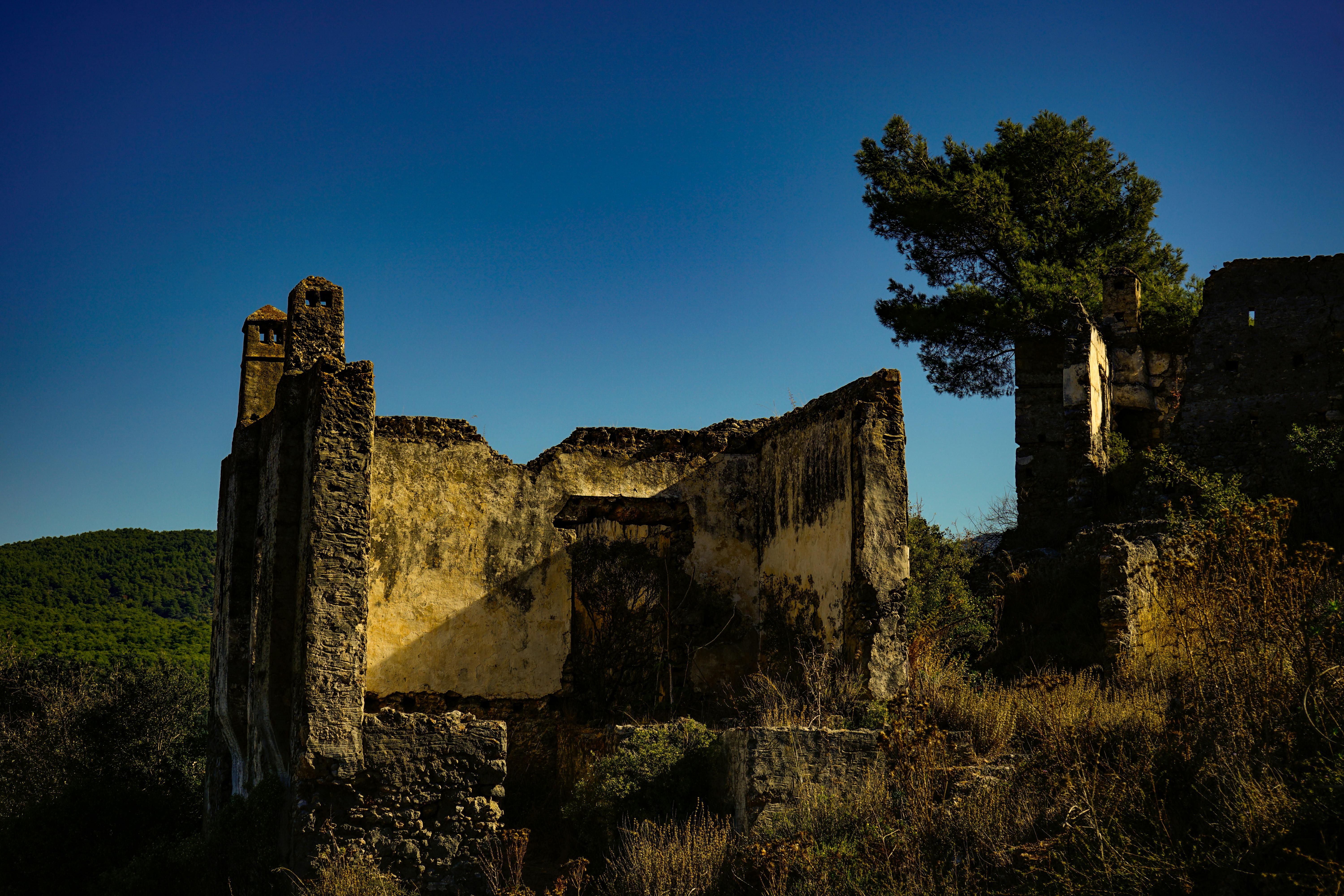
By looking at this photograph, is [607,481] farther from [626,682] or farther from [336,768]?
[336,768]

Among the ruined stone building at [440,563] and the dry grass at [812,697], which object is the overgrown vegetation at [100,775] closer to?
the ruined stone building at [440,563]

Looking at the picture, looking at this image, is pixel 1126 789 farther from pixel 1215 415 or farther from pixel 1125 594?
pixel 1215 415

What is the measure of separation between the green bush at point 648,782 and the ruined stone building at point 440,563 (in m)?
0.75

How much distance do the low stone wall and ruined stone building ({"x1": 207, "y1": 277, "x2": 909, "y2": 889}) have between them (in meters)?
0.02

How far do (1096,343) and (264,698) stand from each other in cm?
1414

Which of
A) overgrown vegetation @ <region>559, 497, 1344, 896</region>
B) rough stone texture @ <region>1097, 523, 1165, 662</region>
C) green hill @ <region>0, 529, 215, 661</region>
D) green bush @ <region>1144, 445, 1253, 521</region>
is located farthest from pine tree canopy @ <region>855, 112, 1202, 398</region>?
green hill @ <region>0, 529, 215, 661</region>

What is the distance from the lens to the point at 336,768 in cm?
816

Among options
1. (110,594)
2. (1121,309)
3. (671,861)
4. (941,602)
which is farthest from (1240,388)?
(110,594)

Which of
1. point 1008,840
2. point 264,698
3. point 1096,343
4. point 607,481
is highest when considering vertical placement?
point 1096,343

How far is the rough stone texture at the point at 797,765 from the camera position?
7.75m

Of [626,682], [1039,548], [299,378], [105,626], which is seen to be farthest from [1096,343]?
[105,626]

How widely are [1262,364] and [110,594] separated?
31874mm

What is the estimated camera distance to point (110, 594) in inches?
1337

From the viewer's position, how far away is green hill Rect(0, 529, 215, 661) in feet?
96.6
